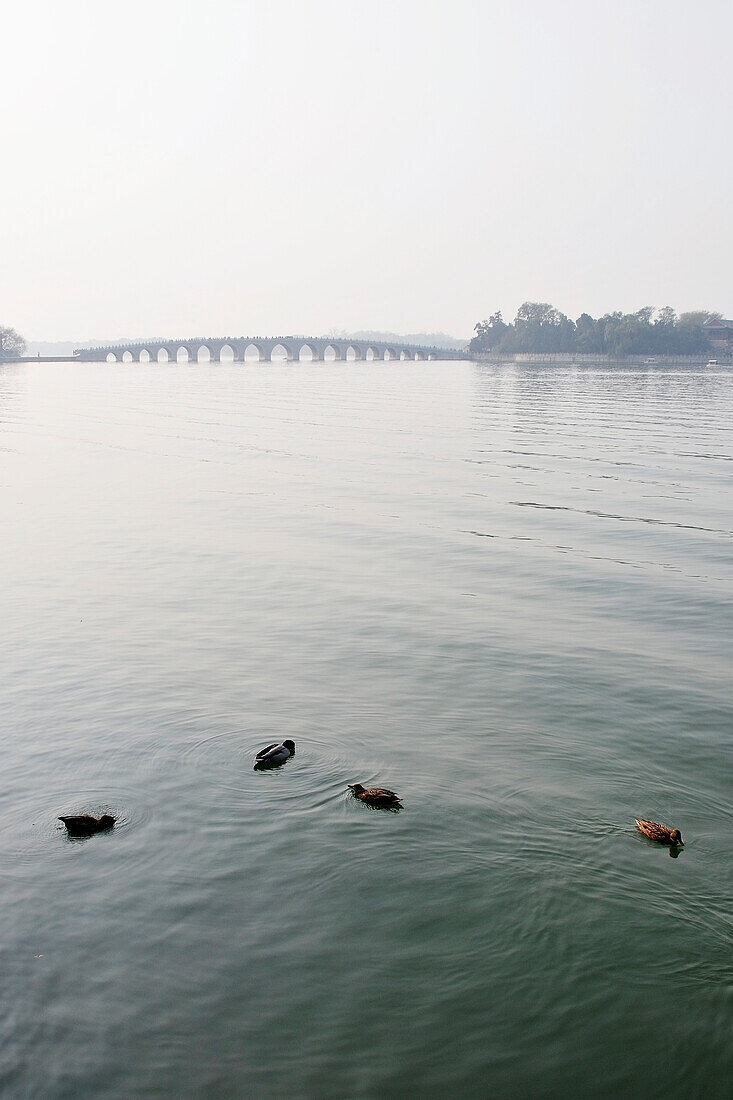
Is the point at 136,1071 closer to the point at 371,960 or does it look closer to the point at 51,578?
the point at 371,960

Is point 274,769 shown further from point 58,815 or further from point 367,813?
point 58,815

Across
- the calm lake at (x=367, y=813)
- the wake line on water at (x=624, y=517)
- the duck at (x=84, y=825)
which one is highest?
the duck at (x=84, y=825)

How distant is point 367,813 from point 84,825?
3.77 metres

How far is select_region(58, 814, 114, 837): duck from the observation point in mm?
12570

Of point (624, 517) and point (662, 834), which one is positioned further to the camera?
point (624, 517)

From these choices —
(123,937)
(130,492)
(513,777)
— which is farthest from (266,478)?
Answer: (123,937)

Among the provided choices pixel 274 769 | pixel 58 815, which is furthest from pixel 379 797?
pixel 58 815

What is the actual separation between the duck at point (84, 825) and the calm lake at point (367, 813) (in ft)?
0.58

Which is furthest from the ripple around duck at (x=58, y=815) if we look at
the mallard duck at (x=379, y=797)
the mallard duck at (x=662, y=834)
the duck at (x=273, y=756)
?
the mallard duck at (x=662, y=834)

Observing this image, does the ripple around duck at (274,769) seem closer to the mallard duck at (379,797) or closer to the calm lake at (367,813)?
the calm lake at (367,813)

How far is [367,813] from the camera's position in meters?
13.0

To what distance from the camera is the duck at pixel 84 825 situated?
495 inches

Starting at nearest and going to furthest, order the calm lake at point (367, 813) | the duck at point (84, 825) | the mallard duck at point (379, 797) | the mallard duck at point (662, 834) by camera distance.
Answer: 1. the calm lake at point (367, 813)
2. the mallard duck at point (662, 834)
3. the duck at point (84, 825)
4. the mallard duck at point (379, 797)

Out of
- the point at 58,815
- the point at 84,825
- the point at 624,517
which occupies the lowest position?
the point at 624,517
